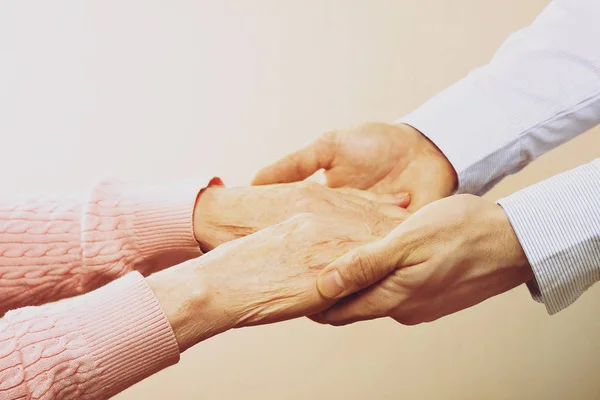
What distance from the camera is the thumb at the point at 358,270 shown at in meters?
0.93

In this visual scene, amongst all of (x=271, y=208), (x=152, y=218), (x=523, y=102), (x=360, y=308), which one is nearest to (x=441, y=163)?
(x=523, y=102)

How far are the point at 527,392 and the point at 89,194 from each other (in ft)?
4.06

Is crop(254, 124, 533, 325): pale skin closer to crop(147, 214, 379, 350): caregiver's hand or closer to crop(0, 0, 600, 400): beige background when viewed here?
crop(147, 214, 379, 350): caregiver's hand

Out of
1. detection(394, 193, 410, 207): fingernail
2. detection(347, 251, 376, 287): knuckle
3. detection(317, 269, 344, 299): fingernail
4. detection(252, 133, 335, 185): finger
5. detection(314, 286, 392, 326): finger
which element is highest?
detection(252, 133, 335, 185): finger

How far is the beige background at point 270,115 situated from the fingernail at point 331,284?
675mm

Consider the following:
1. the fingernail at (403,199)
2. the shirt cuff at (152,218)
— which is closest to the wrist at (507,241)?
the fingernail at (403,199)

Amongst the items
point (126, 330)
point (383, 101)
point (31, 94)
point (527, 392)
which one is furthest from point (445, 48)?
point (126, 330)

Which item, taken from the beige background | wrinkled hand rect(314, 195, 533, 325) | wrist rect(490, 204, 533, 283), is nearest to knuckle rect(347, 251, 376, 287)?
wrinkled hand rect(314, 195, 533, 325)

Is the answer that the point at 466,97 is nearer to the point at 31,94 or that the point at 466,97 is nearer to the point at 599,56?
the point at 599,56

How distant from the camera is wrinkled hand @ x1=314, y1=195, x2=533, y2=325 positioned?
0.93 metres

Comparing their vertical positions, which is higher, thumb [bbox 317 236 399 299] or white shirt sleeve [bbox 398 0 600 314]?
white shirt sleeve [bbox 398 0 600 314]

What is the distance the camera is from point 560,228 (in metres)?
0.93

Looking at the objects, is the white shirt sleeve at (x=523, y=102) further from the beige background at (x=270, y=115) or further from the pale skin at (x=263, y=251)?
the beige background at (x=270, y=115)

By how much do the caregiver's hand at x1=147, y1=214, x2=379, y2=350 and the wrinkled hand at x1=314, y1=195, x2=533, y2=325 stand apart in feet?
0.21
